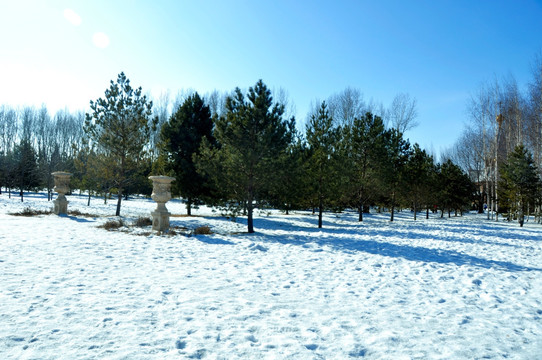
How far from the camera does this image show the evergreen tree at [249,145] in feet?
35.4

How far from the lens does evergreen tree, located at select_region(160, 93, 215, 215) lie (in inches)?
725

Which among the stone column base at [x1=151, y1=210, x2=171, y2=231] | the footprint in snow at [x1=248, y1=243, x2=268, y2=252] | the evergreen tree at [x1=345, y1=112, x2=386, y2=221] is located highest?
the evergreen tree at [x1=345, y1=112, x2=386, y2=221]

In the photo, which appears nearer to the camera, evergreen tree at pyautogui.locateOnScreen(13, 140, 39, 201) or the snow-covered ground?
the snow-covered ground

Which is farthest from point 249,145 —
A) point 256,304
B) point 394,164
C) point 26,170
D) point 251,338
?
point 26,170

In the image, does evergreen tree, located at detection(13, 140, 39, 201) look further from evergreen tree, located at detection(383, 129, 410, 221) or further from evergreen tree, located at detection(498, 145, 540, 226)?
evergreen tree, located at detection(498, 145, 540, 226)

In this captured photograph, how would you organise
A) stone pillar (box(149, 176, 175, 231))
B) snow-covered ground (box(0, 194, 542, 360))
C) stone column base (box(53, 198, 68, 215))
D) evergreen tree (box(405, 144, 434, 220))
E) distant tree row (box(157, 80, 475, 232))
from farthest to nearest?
evergreen tree (box(405, 144, 434, 220))
stone column base (box(53, 198, 68, 215))
distant tree row (box(157, 80, 475, 232))
stone pillar (box(149, 176, 175, 231))
snow-covered ground (box(0, 194, 542, 360))

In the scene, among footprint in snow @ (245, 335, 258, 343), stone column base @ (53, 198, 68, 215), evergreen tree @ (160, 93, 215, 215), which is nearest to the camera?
footprint in snow @ (245, 335, 258, 343)

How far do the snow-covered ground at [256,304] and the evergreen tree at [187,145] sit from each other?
35.9ft

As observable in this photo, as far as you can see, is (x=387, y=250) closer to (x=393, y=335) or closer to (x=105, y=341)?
(x=393, y=335)

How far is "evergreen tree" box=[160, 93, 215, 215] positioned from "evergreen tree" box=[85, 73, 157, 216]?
82.7 inches

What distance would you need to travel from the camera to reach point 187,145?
1888 cm

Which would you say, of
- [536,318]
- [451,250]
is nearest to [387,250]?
[451,250]

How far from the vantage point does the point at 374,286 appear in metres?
5.03

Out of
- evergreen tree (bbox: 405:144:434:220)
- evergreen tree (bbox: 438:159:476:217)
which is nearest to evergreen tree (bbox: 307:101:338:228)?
evergreen tree (bbox: 405:144:434:220)
